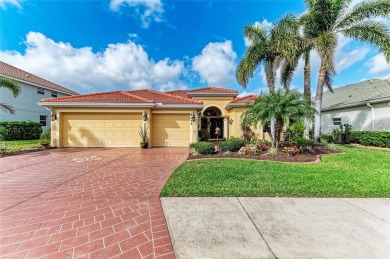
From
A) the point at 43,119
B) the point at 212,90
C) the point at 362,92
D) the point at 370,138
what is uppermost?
the point at 212,90

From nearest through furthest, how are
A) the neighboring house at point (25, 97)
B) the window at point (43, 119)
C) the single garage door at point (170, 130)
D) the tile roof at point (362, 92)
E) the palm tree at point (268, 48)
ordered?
the palm tree at point (268, 48) → the single garage door at point (170, 130) → the tile roof at point (362, 92) → the neighboring house at point (25, 97) → the window at point (43, 119)

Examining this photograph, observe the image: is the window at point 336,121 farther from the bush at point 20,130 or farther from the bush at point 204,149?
the bush at point 20,130

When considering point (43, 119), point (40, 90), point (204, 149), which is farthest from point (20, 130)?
point (204, 149)

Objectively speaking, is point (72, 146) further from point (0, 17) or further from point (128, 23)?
point (128, 23)

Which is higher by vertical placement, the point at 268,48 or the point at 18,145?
the point at 268,48

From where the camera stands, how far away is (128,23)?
1303cm

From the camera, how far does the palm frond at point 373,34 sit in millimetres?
10188

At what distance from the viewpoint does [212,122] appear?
787 inches

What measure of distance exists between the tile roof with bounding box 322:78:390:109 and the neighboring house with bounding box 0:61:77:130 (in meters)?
33.6

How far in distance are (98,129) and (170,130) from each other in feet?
18.3

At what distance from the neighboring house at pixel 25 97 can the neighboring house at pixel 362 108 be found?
33.4m

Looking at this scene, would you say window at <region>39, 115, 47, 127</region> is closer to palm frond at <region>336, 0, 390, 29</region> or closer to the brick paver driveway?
the brick paver driveway

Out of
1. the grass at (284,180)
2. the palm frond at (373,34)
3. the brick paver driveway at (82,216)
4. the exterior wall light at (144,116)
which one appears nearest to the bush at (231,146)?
the grass at (284,180)

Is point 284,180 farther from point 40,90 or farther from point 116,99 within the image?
point 40,90
